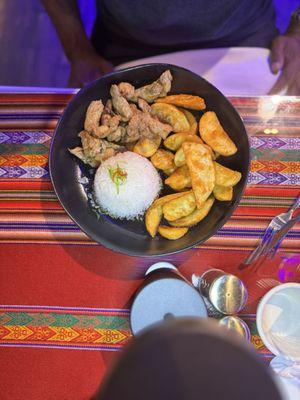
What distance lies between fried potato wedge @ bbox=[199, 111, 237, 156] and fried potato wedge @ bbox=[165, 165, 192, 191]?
0.10 meters

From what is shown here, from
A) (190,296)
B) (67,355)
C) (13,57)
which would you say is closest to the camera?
(190,296)

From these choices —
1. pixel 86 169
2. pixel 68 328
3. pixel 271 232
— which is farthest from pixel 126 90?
pixel 68 328

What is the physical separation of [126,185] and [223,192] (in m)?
0.31

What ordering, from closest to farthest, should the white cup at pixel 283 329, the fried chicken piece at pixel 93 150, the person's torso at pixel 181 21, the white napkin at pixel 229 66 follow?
the white cup at pixel 283 329
the fried chicken piece at pixel 93 150
the person's torso at pixel 181 21
the white napkin at pixel 229 66

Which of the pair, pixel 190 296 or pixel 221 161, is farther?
pixel 221 161

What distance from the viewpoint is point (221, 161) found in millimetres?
1343

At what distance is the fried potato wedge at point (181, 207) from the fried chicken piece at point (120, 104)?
0.95 feet

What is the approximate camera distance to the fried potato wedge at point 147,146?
4.30ft

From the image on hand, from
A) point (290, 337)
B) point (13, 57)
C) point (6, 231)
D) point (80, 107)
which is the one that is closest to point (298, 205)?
point (290, 337)

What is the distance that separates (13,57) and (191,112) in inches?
68.2

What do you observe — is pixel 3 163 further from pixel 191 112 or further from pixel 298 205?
pixel 298 205

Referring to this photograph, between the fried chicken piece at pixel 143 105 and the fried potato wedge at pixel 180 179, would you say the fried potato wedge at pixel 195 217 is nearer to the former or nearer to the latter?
the fried potato wedge at pixel 180 179

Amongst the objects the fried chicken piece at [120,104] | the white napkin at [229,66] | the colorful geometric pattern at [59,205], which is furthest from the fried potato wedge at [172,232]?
the white napkin at [229,66]

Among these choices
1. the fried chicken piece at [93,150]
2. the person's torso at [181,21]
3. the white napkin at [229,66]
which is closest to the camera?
the fried chicken piece at [93,150]
